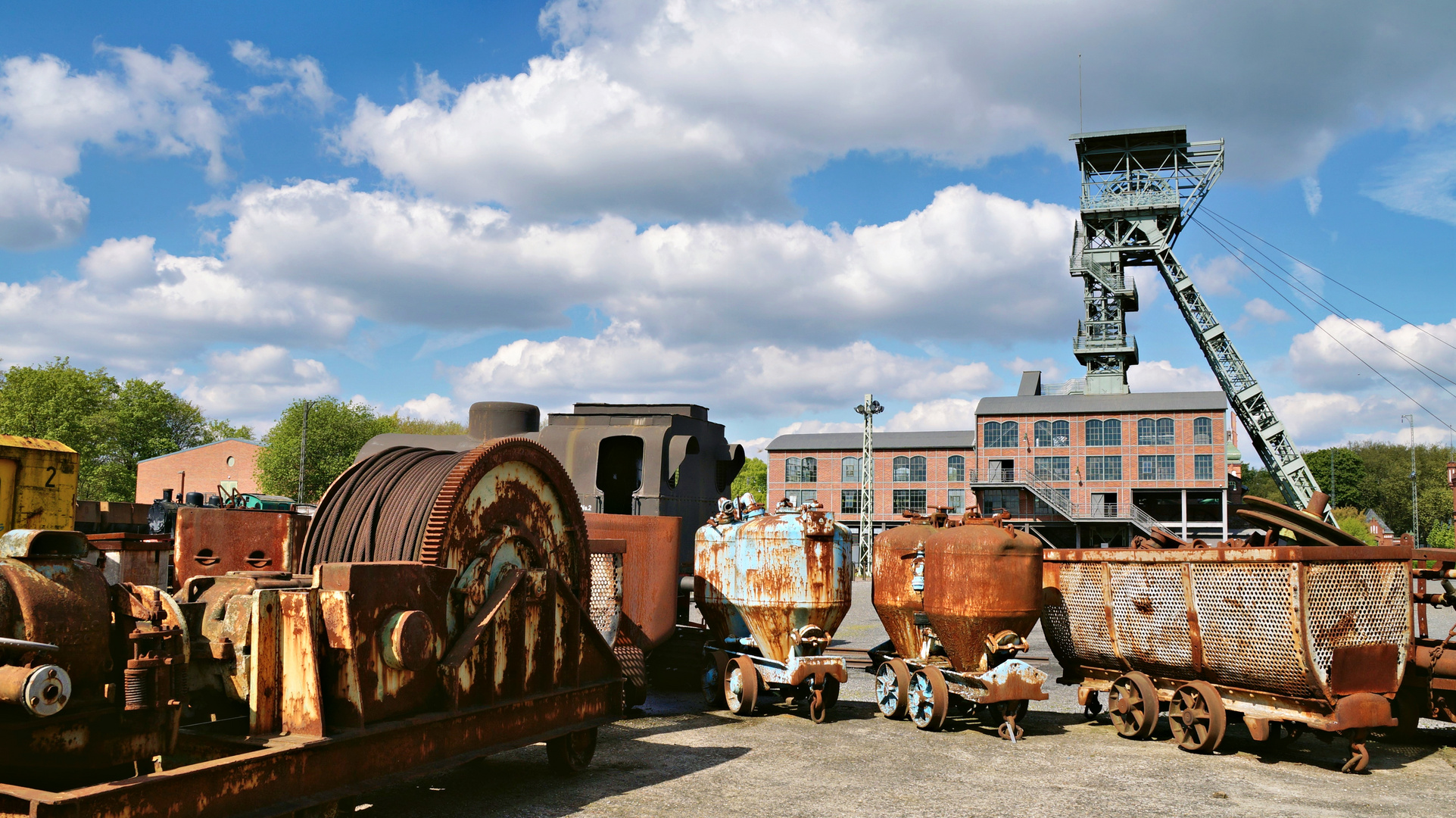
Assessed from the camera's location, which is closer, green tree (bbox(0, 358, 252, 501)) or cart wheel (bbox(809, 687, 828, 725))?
cart wheel (bbox(809, 687, 828, 725))

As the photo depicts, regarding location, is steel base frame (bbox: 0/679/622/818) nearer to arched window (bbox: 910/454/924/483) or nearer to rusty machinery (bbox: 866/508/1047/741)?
rusty machinery (bbox: 866/508/1047/741)

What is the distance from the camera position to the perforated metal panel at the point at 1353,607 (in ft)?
25.3

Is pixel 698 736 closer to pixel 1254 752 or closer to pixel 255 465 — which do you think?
pixel 1254 752

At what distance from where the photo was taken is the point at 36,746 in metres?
3.84

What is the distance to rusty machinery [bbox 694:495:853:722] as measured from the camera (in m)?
10.3

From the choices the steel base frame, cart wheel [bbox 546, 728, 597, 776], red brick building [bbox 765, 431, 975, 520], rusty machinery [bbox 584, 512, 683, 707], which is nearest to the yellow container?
rusty machinery [bbox 584, 512, 683, 707]

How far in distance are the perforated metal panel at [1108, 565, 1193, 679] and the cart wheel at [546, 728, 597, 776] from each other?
5255 mm

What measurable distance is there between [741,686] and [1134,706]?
3.81 metres

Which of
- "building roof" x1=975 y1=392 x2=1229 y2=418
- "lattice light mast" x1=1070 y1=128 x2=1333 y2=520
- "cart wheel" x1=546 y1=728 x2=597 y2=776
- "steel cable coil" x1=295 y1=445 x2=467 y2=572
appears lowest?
"cart wheel" x1=546 y1=728 x2=597 y2=776

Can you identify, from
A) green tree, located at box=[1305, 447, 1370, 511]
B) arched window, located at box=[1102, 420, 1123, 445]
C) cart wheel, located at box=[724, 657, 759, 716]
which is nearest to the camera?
cart wheel, located at box=[724, 657, 759, 716]

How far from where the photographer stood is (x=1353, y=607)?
7883 millimetres

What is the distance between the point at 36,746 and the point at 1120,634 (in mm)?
8669

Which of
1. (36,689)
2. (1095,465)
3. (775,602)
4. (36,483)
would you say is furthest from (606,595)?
(1095,465)

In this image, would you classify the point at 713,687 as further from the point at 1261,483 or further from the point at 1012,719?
the point at 1261,483
